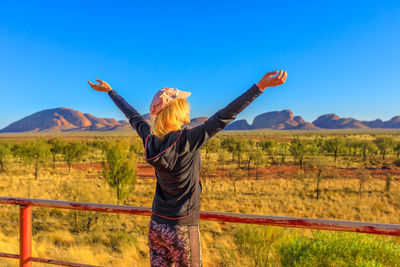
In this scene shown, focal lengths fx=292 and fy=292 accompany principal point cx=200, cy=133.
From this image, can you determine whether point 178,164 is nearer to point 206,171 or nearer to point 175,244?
point 175,244

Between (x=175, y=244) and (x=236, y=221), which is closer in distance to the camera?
(x=175, y=244)

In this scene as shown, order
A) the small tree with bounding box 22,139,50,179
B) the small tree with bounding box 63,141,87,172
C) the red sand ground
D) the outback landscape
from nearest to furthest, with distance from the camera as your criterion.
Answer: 1. the outback landscape
2. the red sand ground
3. the small tree with bounding box 22,139,50,179
4. the small tree with bounding box 63,141,87,172

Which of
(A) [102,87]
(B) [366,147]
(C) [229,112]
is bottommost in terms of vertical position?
(B) [366,147]

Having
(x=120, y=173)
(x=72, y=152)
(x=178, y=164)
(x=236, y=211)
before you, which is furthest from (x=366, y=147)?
(x=178, y=164)

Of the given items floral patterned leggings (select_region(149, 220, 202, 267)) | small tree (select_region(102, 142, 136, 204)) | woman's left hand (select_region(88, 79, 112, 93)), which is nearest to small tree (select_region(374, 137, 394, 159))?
small tree (select_region(102, 142, 136, 204))

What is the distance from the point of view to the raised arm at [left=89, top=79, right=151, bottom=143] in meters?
1.93

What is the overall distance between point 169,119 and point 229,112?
1.15 feet

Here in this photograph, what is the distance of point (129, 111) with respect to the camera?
2090mm

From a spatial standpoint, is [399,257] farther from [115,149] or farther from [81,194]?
[115,149]

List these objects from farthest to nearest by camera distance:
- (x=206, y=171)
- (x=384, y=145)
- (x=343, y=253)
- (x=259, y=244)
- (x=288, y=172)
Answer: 1. (x=384, y=145)
2. (x=288, y=172)
3. (x=206, y=171)
4. (x=259, y=244)
5. (x=343, y=253)

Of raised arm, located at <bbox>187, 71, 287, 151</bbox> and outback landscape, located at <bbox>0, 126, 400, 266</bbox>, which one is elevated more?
raised arm, located at <bbox>187, 71, 287, 151</bbox>

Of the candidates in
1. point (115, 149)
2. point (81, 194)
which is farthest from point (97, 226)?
point (115, 149)

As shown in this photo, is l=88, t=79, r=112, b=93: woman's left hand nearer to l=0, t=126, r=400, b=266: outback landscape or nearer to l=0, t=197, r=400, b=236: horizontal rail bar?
l=0, t=197, r=400, b=236: horizontal rail bar

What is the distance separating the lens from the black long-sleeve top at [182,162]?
1.50 m
